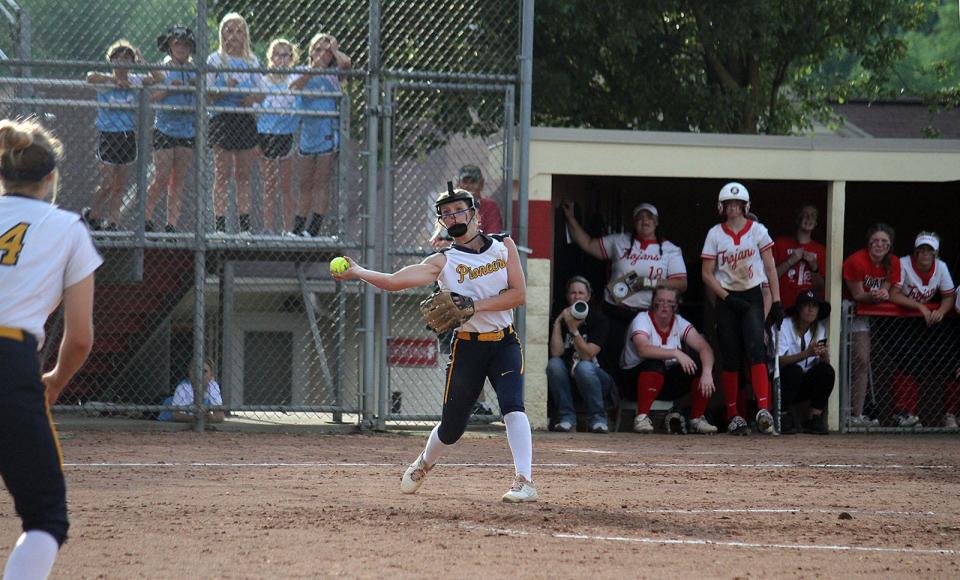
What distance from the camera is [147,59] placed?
12062 millimetres

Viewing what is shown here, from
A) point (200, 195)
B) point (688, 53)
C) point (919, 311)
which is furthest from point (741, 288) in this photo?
point (688, 53)

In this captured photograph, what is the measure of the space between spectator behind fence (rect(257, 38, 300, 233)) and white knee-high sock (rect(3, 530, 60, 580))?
779 centimetres

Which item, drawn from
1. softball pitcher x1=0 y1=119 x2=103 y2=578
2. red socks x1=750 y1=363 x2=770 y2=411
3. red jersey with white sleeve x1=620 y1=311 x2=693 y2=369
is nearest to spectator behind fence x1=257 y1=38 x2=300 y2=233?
red jersey with white sleeve x1=620 y1=311 x2=693 y2=369

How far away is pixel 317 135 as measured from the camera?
1181cm

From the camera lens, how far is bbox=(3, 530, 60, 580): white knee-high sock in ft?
13.6

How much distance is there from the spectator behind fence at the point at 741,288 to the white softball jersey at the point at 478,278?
16.8 feet

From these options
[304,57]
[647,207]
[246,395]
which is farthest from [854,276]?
[246,395]

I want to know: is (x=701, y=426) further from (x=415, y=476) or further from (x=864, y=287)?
(x=415, y=476)

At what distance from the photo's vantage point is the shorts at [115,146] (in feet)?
37.4

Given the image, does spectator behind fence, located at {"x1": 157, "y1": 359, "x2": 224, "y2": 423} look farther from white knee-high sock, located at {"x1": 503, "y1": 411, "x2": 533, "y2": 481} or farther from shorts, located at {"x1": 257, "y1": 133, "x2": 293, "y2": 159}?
white knee-high sock, located at {"x1": 503, "y1": 411, "x2": 533, "y2": 481}

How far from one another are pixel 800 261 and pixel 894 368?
5.22 feet

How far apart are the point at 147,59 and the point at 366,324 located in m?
3.17

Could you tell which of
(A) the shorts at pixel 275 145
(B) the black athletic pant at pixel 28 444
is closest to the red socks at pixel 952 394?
(A) the shorts at pixel 275 145

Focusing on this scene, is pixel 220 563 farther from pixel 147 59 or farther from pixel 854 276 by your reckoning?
pixel 854 276
